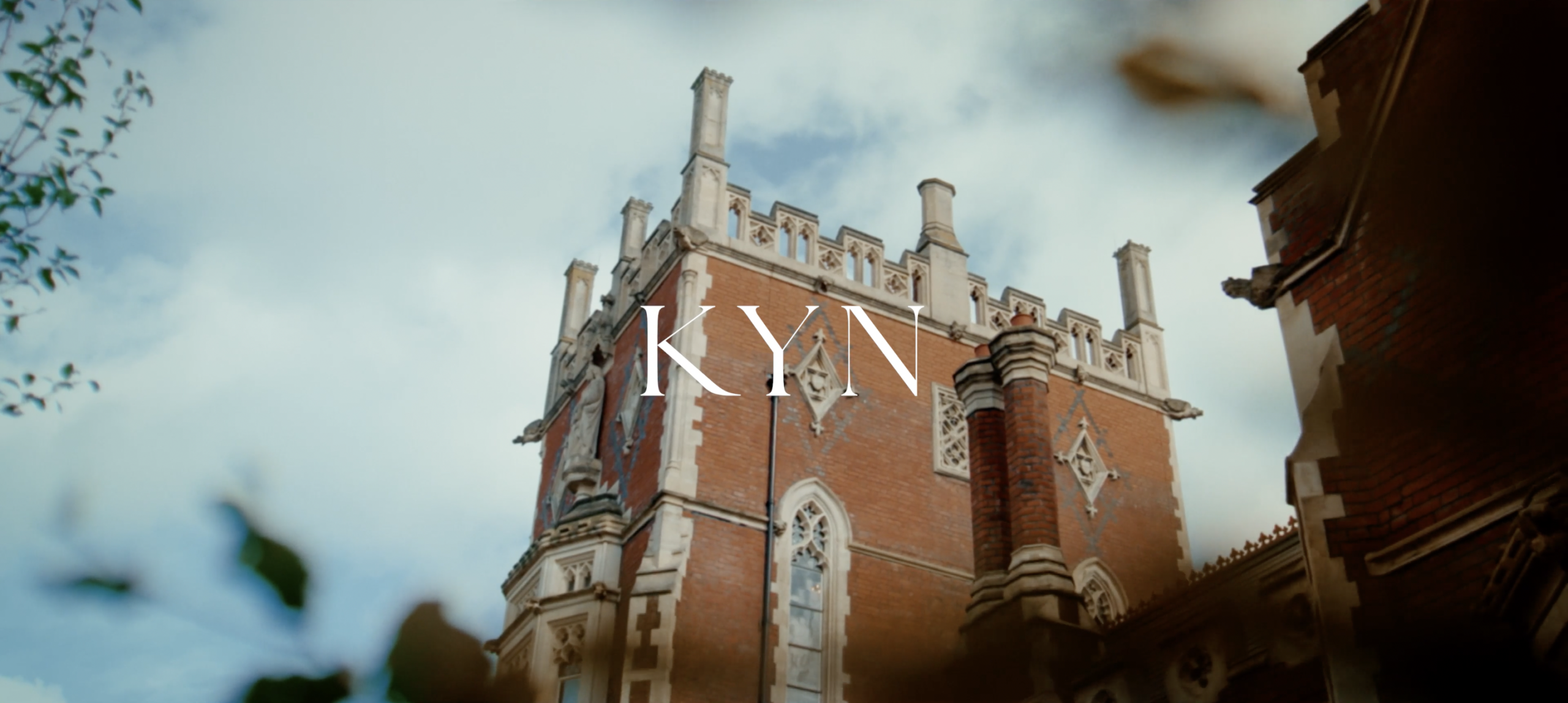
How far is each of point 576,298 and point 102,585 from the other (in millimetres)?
25181

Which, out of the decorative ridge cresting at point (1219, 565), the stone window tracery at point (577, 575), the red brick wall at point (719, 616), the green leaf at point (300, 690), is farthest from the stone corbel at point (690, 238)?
the green leaf at point (300, 690)

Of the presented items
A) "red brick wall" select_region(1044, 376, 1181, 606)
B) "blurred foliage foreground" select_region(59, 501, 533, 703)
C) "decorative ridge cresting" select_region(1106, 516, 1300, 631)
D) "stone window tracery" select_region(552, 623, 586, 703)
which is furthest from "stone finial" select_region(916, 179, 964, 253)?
"blurred foliage foreground" select_region(59, 501, 533, 703)

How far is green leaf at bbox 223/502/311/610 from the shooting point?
5.65 feet

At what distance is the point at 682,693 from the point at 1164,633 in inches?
318

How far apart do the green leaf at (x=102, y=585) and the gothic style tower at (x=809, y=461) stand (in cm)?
1110

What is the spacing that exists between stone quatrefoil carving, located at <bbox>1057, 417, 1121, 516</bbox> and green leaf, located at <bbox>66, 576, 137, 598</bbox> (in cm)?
2110

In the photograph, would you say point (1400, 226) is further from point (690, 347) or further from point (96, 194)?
point (690, 347)

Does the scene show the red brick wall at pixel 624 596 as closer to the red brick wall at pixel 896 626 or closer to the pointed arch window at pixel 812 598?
the pointed arch window at pixel 812 598

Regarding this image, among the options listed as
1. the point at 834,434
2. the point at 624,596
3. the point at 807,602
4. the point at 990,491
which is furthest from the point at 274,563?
the point at 834,434

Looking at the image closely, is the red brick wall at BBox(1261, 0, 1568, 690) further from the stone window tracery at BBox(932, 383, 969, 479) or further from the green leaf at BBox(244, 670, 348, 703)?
the stone window tracery at BBox(932, 383, 969, 479)

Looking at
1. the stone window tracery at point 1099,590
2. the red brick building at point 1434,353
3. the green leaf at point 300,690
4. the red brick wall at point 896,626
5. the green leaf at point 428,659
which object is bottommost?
the green leaf at point 300,690

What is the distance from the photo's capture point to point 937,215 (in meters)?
24.2

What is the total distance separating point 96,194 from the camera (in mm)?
5168

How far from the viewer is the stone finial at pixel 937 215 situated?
77.8ft
